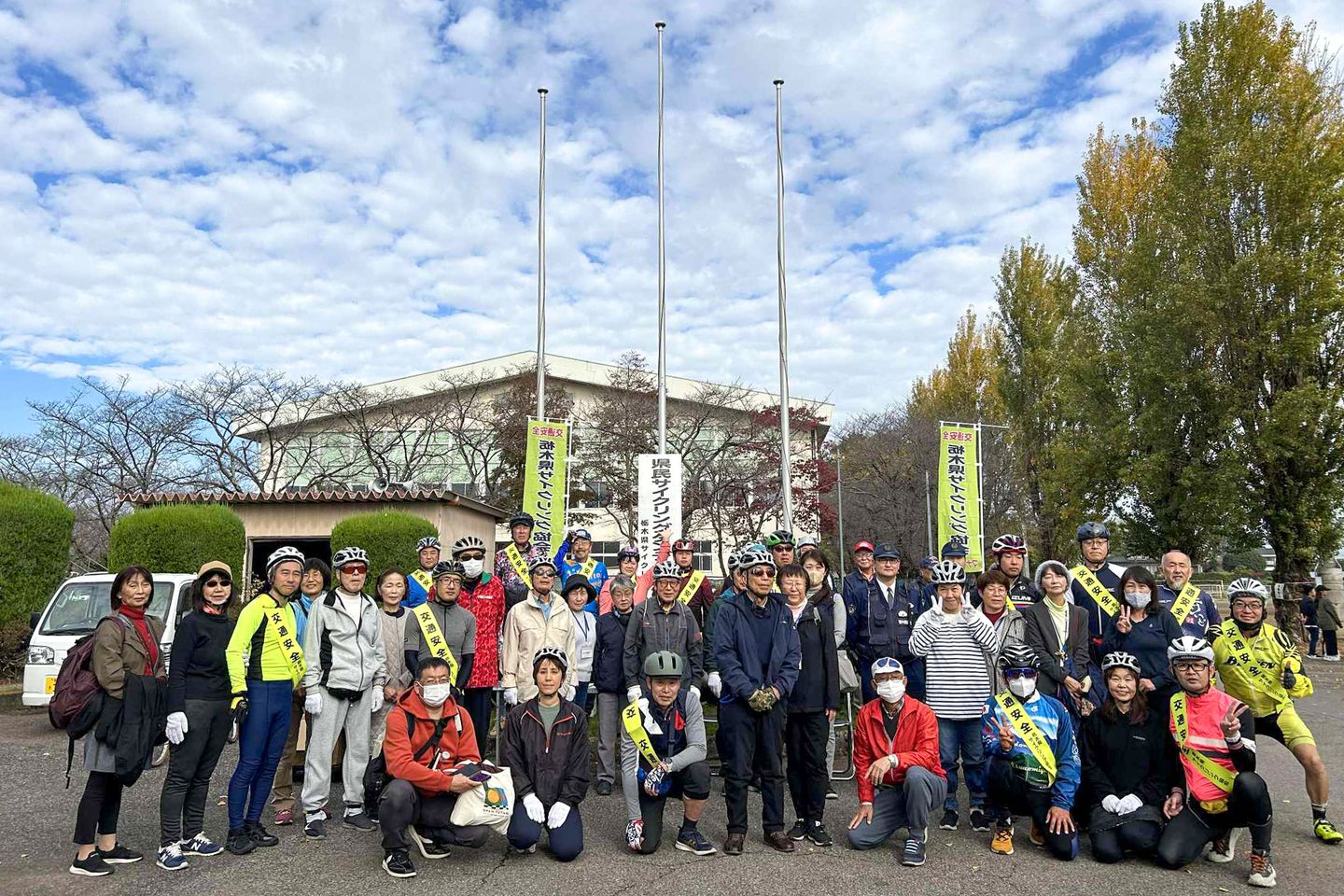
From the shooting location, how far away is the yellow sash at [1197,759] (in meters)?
5.17

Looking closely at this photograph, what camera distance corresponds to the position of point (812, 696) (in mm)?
5809

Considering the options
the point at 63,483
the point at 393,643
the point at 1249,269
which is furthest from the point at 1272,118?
the point at 63,483

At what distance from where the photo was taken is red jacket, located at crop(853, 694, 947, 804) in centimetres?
551

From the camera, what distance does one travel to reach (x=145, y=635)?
5.30 m

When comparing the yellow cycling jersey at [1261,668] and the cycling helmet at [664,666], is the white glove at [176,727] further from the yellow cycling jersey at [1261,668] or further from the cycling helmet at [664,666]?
the yellow cycling jersey at [1261,668]

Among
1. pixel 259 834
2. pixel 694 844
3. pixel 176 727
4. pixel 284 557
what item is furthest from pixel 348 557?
pixel 694 844

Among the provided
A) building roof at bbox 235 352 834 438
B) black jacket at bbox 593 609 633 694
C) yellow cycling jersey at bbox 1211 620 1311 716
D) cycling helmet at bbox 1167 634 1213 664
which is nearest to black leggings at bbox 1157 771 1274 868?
cycling helmet at bbox 1167 634 1213 664

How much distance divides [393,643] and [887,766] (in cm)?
369

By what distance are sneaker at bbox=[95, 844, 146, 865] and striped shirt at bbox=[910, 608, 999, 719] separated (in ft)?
17.0

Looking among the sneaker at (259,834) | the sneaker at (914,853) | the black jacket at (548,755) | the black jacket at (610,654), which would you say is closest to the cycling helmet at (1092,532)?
the sneaker at (914,853)

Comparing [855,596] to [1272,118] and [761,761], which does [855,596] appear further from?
[1272,118]

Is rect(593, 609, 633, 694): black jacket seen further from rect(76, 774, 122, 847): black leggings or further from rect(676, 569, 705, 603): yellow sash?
rect(76, 774, 122, 847): black leggings

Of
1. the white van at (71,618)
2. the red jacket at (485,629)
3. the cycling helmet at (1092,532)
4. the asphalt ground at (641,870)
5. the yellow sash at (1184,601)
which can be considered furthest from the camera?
the white van at (71,618)

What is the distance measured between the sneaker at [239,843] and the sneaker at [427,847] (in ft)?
3.36
